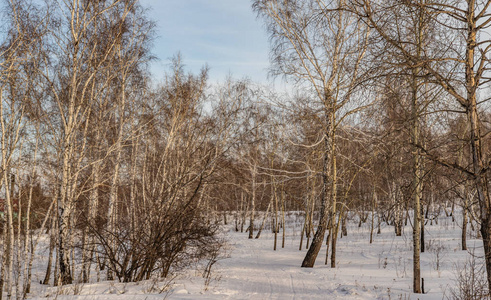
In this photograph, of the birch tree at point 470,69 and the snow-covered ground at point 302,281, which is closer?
the birch tree at point 470,69

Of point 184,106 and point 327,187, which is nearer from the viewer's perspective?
point 327,187

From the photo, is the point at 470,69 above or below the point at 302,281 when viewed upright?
above

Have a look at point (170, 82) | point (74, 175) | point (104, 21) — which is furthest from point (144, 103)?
point (74, 175)

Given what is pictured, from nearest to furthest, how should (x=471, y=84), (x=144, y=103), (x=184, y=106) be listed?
(x=471, y=84)
(x=184, y=106)
(x=144, y=103)

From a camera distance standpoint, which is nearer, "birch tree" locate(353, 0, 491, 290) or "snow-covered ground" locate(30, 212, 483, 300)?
"birch tree" locate(353, 0, 491, 290)

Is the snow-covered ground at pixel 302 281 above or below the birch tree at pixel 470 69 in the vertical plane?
below

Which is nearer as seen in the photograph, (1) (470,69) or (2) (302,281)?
(1) (470,69)

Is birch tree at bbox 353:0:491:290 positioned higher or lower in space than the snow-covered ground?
higher

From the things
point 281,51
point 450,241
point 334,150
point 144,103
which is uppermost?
point 281,51

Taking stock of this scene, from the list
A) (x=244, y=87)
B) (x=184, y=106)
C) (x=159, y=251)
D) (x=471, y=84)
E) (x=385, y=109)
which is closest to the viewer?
(x=471, y=84)

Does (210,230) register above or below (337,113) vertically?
below

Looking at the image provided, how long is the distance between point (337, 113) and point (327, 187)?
7.88ft

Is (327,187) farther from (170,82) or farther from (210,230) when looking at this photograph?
(170,82)

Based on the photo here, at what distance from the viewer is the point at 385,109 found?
542cm
